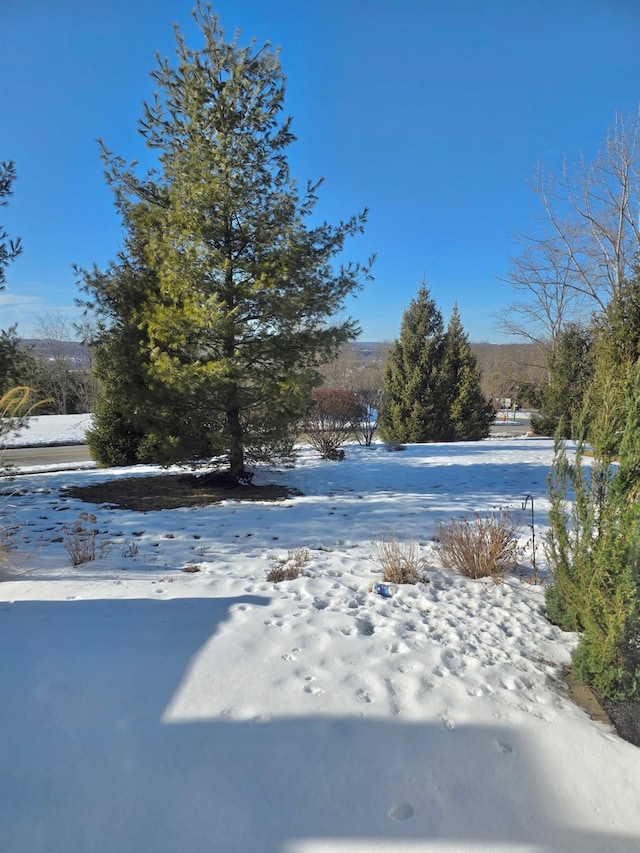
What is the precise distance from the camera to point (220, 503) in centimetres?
705

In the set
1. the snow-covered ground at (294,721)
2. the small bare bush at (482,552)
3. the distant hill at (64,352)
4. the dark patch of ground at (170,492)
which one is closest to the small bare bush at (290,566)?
the snow-covered ground at (294,721)

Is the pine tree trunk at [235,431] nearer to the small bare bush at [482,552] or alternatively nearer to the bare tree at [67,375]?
the small bare bush at [482,552]

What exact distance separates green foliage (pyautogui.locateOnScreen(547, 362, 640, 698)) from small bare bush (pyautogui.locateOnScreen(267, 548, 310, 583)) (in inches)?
85.2

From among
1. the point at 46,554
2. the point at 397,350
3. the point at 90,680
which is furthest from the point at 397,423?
the point at 90,680

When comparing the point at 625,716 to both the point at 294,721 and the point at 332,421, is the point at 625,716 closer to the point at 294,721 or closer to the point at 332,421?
the point at 294,721

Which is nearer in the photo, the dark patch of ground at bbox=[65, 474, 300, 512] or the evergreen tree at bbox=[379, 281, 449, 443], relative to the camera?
the dark patch of ground at bbox=[65, 474, 300, 512]

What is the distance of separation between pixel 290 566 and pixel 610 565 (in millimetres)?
2592

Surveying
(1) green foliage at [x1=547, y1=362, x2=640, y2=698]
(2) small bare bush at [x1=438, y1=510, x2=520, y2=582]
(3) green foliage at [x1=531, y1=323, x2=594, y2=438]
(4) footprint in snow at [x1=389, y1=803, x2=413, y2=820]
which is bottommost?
(4) footprint in snow at [x1=389, y1=803, x2=413, y2=820]

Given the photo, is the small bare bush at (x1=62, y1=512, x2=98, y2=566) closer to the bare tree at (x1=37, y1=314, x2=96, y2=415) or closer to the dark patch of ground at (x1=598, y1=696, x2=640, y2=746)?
the dark patch of ground at (x1=598, y1=696, x2=640, y2=746)

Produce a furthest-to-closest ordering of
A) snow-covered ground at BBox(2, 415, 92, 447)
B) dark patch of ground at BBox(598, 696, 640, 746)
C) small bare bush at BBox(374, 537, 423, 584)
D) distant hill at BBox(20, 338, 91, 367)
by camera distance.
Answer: distant hill at BBox(20, 338, 91, 367) < snow-covered ground at BBox(2, 415, 92, 447) < small bare bush at BBox(374, 537, 423, 584) < dark patch of ground at BBox(598, 696, 640, 746)

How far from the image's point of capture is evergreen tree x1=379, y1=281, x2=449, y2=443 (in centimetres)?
1639

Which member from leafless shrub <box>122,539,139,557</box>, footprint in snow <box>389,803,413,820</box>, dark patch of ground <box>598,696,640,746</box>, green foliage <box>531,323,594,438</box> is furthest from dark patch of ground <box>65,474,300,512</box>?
green foliage <box>531,323,594,438</box>

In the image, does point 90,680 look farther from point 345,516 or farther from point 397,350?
point 397,350

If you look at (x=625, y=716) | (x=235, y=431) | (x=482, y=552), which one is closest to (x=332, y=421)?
(x=235, y=431)
